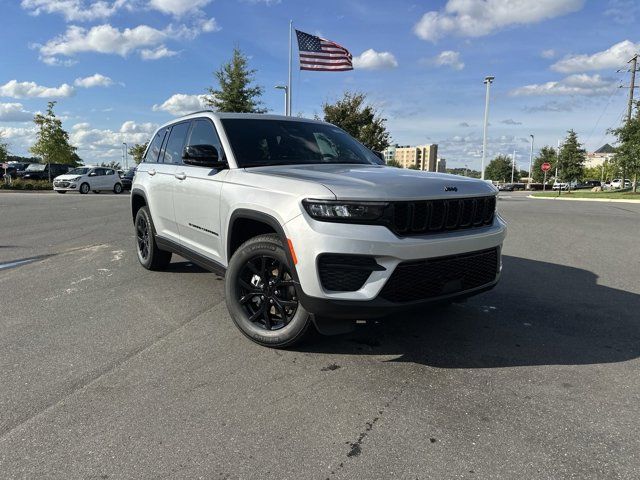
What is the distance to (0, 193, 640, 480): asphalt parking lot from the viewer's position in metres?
2.36

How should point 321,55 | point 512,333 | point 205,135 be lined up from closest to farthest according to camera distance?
point 512,333 < point 205,135 < point 321,55

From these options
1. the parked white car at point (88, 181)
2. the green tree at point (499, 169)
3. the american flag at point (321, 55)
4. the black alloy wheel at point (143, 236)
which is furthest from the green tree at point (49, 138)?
the green tree at point (499, 169)

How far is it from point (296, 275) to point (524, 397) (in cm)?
164

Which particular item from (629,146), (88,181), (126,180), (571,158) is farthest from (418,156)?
(88,181)

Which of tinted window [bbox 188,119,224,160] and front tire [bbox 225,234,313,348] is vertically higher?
tinted window [bbox 188,119,224,160]

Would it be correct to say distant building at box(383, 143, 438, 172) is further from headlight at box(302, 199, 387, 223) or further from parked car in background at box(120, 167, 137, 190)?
headlight at box(302, 199, 387, 223)

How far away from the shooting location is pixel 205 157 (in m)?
4.09

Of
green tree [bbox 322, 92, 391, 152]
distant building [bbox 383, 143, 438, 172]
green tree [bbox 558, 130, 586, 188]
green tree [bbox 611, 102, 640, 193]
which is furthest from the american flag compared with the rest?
green tree [bbox 558, 130, 586, 188]

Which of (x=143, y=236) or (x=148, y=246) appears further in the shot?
(x=143, y=236)

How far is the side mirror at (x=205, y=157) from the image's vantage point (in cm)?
409

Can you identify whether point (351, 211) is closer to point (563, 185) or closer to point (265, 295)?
point (265, 295)

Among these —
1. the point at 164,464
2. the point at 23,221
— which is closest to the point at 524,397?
the point at 164,464

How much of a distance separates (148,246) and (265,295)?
310 cm

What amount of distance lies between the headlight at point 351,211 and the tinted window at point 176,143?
8.85ft
